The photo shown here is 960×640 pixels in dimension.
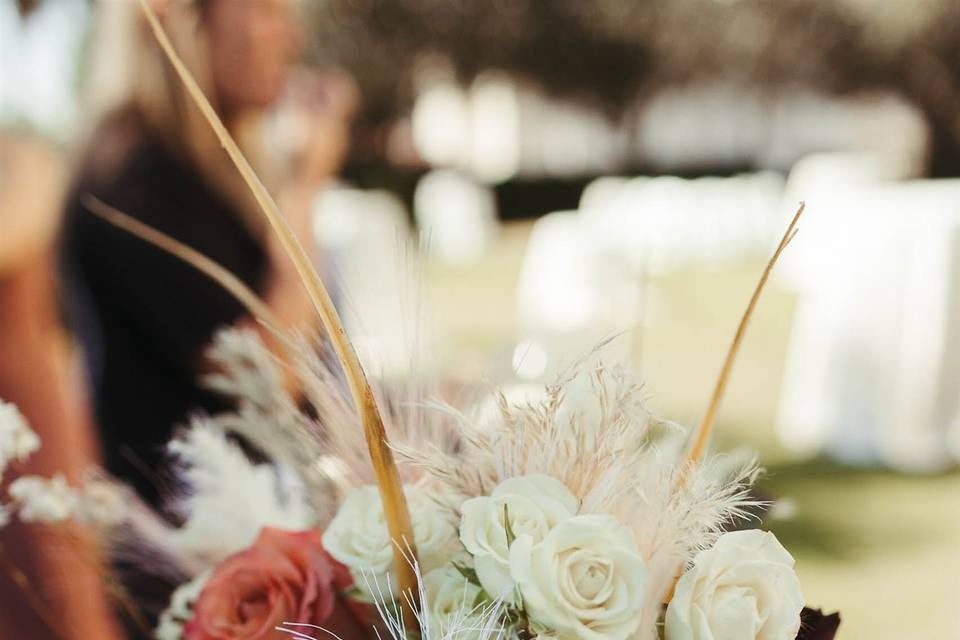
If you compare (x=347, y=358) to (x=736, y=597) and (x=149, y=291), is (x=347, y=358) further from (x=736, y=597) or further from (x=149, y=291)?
(x=149, y=291)

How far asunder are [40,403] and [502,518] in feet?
4.12

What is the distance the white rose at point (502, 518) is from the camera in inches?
19.3

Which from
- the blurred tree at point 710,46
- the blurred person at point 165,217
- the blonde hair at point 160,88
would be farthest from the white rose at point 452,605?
the blurred tree at point 710,46

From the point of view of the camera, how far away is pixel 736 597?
19.3 inches

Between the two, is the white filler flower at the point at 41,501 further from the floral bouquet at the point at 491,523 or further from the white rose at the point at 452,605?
the white rose at the point at 452,605

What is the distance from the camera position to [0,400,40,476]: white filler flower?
0.61 metres

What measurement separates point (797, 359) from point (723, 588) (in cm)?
416

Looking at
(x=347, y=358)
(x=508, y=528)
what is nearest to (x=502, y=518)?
(x=508, y=528)

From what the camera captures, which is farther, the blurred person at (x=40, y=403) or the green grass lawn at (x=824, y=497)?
the green grass lawn at (x=824, y=497)

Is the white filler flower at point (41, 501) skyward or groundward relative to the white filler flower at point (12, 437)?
groundward

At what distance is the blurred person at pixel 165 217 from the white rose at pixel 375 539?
29.4 inches

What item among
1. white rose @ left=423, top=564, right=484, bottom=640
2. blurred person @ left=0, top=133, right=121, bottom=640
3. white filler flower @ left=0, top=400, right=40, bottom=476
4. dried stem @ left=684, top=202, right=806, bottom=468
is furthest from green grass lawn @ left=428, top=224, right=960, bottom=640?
blurred person @ left=0, top=133, right=121, bottom=640

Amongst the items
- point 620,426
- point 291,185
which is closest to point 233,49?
point 291,185

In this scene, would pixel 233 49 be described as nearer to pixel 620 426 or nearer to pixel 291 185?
pixel 291 185
